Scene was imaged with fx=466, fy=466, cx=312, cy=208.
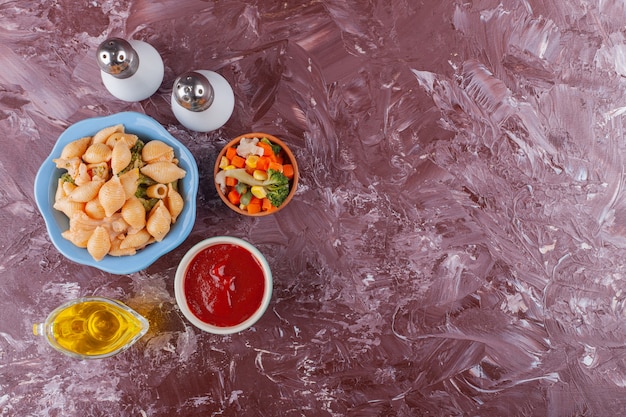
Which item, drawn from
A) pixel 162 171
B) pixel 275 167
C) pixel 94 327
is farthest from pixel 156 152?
pixel 94 327

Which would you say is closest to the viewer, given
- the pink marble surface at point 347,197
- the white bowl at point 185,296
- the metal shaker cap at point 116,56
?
the metal shaker cap at point 116,56

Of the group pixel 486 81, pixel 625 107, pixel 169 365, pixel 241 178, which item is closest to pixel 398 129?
pixel 486 81

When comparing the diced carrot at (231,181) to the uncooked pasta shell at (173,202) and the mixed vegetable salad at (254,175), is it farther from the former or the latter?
the uncooked pasta shell at (173,202)

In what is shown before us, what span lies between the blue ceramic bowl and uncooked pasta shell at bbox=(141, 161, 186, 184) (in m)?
0.04

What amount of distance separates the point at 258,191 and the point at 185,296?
0.31 metres

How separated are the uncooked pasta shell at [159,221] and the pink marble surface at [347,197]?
154 millimetres

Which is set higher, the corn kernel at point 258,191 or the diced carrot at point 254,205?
the corn kernel at point 258,191

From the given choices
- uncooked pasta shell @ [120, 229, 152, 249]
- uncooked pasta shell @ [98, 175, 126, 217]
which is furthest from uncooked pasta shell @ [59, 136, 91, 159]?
uncooked pasta shell @ [120, 229, 152, 249]

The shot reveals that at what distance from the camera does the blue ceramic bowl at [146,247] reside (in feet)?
3.48

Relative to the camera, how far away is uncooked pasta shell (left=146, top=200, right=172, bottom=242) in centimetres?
103

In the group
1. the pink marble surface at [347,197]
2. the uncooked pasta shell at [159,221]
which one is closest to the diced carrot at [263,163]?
the pink marble surface at [347,197]

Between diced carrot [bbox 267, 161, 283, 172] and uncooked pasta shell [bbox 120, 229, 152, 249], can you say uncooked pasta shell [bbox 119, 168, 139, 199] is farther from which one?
diced carrot [bbox 267, 161, 283, 172]

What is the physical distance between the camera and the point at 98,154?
3.35 ft

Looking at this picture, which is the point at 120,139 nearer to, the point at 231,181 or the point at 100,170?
the point at 100,170
